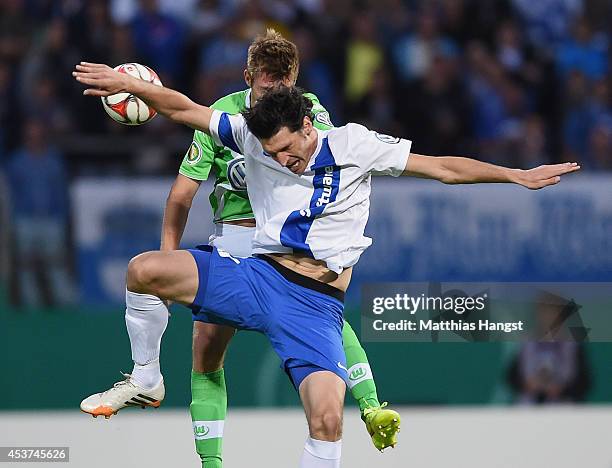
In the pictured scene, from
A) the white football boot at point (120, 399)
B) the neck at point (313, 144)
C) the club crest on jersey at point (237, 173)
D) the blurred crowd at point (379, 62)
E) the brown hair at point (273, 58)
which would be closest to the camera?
the neck at point (313, 144)

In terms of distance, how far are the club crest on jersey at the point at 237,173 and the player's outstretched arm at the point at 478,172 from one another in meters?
0.76

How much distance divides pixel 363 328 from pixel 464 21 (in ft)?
10.4

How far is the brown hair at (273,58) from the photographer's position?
4.85 m

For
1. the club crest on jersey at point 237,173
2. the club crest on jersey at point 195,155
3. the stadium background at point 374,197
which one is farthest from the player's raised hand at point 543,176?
the stadium background at point 374,197

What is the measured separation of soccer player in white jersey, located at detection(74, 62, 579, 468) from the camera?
4.45m

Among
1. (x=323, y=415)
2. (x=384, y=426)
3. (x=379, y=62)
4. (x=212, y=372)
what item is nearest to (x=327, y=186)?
(x=323, y=415)

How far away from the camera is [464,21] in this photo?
9.62 m

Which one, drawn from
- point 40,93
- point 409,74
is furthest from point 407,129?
point 40,93

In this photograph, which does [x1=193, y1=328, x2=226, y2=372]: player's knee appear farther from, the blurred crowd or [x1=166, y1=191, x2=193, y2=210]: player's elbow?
the blurred crowd

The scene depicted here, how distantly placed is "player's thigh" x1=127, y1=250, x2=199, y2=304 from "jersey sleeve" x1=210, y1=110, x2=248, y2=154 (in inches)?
18.5

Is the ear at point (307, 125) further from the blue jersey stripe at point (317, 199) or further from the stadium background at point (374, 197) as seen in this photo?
the stadium background at point (374, 197)

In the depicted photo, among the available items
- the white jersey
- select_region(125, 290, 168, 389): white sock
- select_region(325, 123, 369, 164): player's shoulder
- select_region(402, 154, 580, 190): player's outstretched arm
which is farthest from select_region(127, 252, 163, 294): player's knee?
select_region(402, 154, 580, 190): player's outstretched arm

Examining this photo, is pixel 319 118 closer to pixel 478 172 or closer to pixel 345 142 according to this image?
pixel 345 142

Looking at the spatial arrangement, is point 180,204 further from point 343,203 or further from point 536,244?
point 536,244
